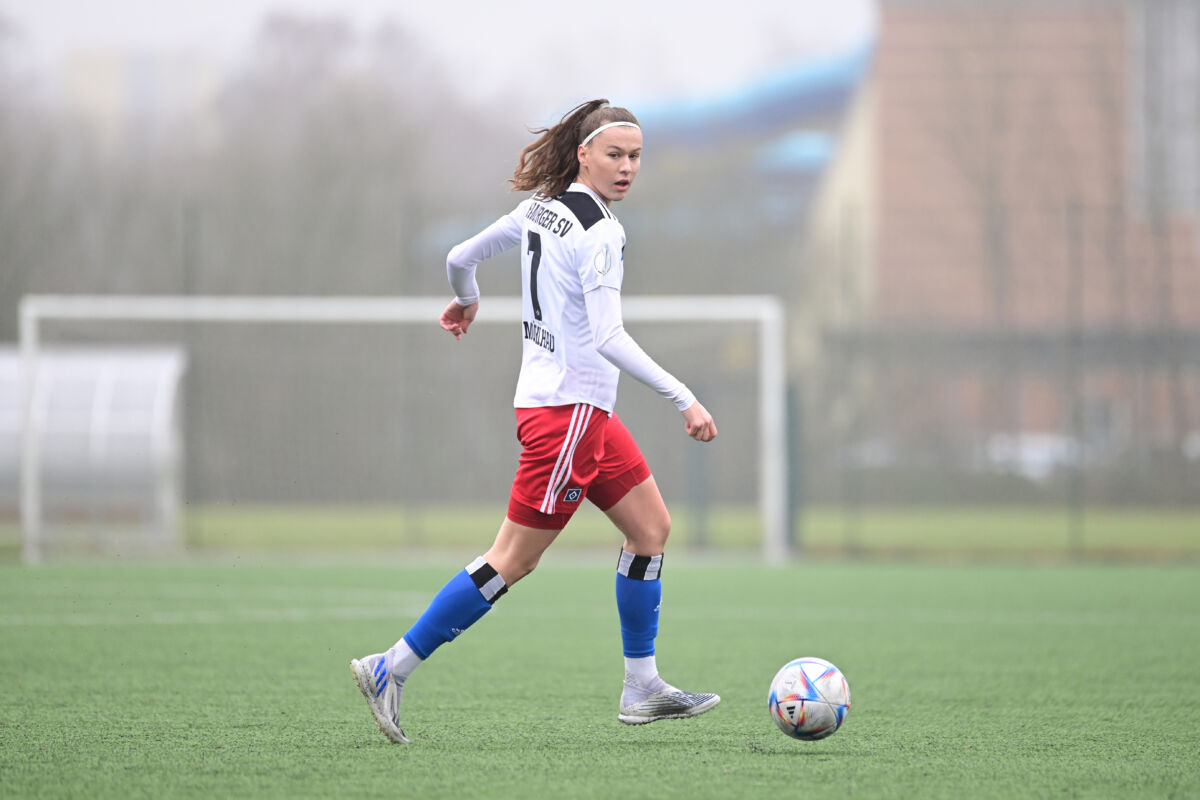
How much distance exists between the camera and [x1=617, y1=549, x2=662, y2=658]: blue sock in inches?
193

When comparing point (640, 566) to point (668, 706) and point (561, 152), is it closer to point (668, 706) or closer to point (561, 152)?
point (668, 706)

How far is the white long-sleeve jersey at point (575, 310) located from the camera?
447 cm

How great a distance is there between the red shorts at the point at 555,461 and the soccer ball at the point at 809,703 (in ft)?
2.76

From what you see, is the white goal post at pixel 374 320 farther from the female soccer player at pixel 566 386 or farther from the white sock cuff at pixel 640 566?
the female soccer player at pixel 566 386

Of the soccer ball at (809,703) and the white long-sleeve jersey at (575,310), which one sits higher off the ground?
the white long-sleeve jersey at (575,310)

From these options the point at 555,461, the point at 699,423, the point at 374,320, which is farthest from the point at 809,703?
the point at 374,320

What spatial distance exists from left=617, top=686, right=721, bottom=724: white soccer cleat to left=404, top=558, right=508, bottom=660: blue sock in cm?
68

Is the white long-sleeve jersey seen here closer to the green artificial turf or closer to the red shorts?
the red shorts

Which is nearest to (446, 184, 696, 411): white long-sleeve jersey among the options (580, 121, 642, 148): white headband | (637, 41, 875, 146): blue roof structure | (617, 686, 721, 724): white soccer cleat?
(580, 121, 642, 148): white headband

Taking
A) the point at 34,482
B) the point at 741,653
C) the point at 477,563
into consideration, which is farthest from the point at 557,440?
the point at 34,482

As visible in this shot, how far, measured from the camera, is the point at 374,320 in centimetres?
1545

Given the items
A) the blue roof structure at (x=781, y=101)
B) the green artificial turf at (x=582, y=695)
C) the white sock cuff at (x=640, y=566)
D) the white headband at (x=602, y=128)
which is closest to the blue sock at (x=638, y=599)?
the white sock cuff at (x=640, y=566)

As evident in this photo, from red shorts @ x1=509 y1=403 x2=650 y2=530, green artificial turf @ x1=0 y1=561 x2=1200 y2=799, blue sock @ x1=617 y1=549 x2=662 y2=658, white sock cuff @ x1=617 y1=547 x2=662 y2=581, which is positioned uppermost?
red shorts @ x1=509 y1=403 x2=650 y2=530

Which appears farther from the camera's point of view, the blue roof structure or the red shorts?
the blue roof structure
